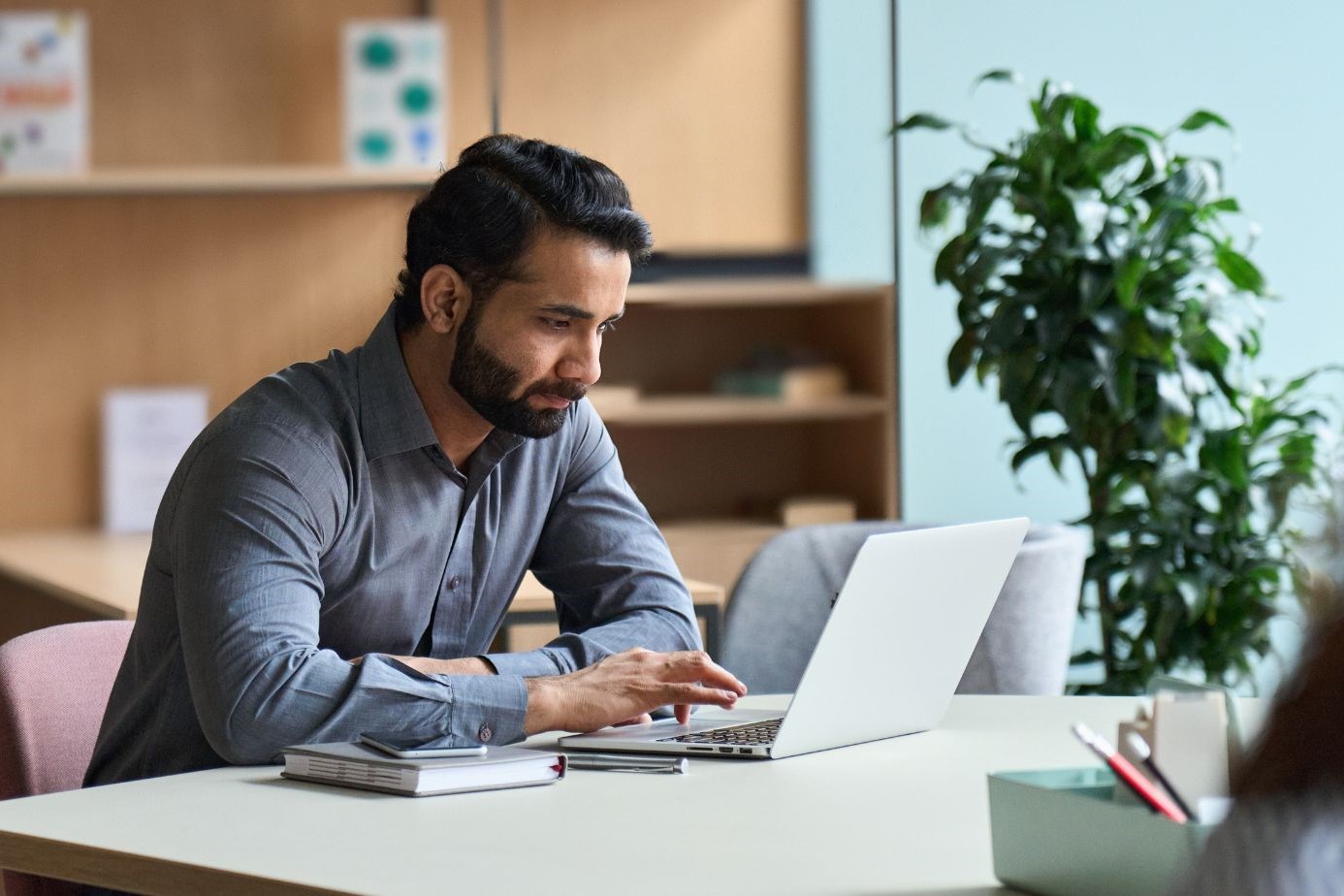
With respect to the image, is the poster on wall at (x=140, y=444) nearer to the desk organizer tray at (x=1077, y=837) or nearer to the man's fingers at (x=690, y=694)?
the man's fingers at (x=690, y=694)

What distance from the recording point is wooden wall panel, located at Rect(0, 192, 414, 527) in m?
3.77

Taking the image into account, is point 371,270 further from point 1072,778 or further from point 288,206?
point 1072,778

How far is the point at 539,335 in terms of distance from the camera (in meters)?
1.79

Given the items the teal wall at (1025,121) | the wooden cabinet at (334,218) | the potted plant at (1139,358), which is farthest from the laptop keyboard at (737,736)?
the teal wall at (1025,121)

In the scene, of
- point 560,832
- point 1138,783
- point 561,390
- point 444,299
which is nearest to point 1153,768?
Result: point 1138,783

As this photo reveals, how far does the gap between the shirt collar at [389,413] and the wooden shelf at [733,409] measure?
1.88 meters

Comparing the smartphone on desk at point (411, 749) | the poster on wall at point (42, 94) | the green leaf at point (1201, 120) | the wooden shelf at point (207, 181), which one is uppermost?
the poster on wall at point (42, 94)

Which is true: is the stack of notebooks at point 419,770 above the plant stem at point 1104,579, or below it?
above

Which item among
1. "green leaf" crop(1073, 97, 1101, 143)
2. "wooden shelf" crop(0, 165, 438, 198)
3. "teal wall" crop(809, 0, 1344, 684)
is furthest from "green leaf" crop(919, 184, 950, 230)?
"wooden shelf" crop(0, 165, 438, 198)

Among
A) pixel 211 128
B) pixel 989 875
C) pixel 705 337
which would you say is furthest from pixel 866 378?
pixel 989 875

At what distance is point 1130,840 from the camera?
1.01 metres

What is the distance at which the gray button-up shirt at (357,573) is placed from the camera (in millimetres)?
1523

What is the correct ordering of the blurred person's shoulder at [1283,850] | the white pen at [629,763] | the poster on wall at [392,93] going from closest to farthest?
the blurred person's shoulder at [1283,850] → the white pen at [629,763] → the poster on wall at [392,93]

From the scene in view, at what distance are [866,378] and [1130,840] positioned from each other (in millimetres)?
2958
